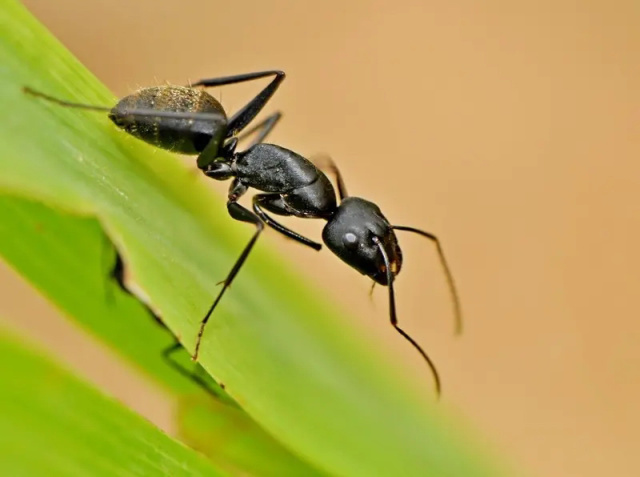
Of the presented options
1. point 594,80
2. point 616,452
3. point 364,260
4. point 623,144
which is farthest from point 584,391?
point 364,260

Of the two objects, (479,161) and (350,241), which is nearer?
(350,241)

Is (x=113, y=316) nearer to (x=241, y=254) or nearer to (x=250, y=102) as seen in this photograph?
(x=241, y=254)

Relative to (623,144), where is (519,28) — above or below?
above

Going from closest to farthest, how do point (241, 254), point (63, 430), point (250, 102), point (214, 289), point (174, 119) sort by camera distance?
point (63, 430), point (214, 289), point (241, 254), point (174, 119), point (250, 102)

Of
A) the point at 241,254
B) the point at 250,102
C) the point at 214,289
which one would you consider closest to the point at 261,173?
the point at 250,102

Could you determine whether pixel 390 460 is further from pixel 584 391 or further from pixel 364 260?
pixel 584 391

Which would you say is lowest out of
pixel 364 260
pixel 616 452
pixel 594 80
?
pixel 364 260

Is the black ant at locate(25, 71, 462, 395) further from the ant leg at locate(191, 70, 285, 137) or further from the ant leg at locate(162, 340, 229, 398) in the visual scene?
the ant leg at locate(162, 340, 229, 398)
